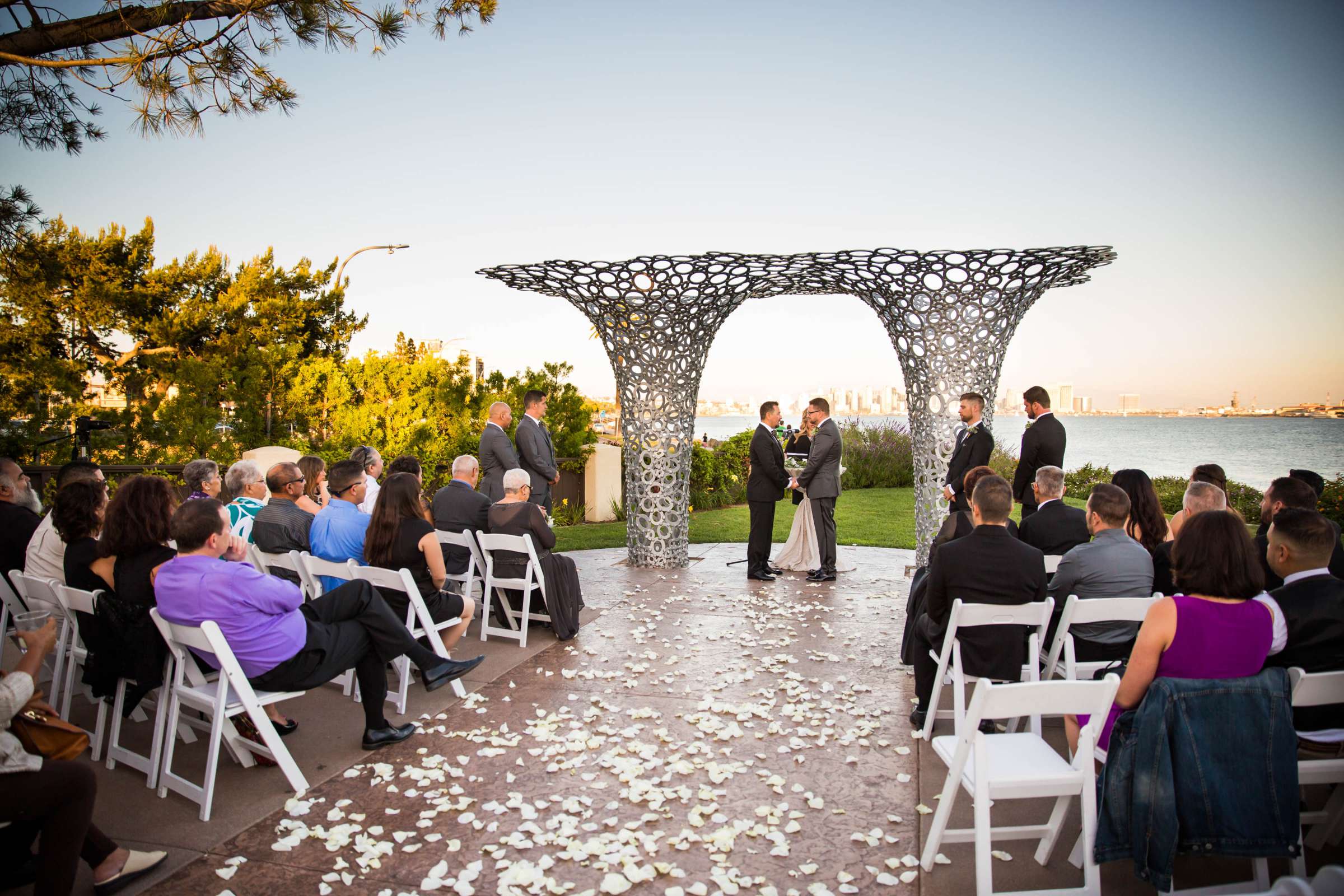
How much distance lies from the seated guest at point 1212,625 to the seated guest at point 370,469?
201 inches

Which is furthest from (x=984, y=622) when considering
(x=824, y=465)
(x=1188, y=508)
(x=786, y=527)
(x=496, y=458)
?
(x=786, y=527)

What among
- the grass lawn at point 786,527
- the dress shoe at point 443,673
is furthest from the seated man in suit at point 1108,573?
the grass lawn at point 786,527

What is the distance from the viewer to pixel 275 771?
3.90m

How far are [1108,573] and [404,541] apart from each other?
408 cm

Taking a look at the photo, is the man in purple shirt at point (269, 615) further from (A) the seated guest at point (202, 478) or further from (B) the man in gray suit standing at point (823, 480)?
(B) the man in gray suit standing at point (823, 480)

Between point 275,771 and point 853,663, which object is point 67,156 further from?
point 853,663

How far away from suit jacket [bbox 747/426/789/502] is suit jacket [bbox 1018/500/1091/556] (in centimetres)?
354

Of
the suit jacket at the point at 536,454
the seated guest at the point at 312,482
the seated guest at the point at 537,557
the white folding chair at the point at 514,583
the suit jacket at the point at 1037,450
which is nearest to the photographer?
the seated guest at the point at 312,482

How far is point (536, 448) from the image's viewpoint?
8.37m

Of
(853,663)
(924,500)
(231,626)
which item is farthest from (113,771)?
(924,500)

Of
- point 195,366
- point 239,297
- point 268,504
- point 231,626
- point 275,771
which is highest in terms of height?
point 239,297

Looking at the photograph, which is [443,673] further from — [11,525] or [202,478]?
[11,525]

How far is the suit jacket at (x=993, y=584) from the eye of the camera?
3.94 metres

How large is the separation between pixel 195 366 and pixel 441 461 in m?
3.69
